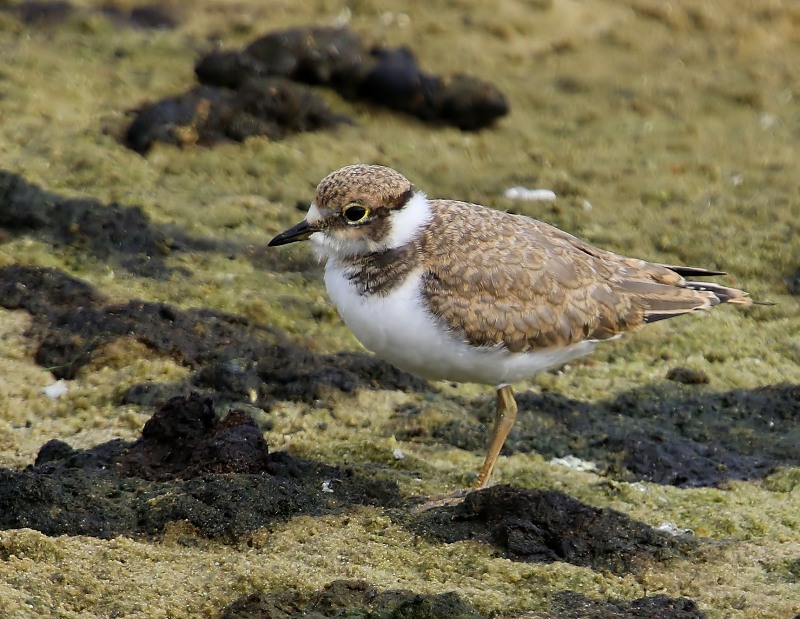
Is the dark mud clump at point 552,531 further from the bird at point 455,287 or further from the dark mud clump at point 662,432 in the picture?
the dark mud clump at point 662,432

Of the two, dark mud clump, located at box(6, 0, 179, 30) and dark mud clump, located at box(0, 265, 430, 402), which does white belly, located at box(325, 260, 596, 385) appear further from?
dark mud clump, located at box(6, 0, 179, 30)

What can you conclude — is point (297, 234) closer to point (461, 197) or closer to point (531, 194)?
point (461, 197)

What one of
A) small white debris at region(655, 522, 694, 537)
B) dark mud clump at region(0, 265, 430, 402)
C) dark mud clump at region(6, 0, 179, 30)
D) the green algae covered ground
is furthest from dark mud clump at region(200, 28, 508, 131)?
small white debris at region(655, 522, 694, 537)

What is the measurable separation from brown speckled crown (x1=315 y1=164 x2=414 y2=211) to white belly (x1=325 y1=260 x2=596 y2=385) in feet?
0.88

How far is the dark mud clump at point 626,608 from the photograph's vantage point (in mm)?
3578

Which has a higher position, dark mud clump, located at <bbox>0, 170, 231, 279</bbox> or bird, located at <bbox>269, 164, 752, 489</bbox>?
bird, located at <bbox>269, 164, 752, 489</bbox>

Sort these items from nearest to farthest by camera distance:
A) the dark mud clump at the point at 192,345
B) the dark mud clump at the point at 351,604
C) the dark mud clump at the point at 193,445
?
1. the dark mud clump at the point at 351,604
2. the dark mud clump at the point at 193,445
3. the dark mud clump at the point at 192,345

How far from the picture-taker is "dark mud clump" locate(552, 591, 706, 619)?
3.58 metres

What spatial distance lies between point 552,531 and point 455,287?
3.45ft

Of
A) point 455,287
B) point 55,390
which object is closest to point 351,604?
point 455,287

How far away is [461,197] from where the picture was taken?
7.48 m

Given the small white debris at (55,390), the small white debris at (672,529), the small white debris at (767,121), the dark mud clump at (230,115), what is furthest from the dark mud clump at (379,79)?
the small white debris at (672,529)

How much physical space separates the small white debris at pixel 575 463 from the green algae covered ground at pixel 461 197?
40 mm

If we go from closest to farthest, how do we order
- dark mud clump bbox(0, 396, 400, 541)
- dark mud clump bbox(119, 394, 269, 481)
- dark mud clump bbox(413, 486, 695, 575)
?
dark mud clump bbox(0, 396, 400, 541) → dark mud clump bbox(413, 486, 695, 575) → dark mud clump bbox(119, 394, 269, 481)
